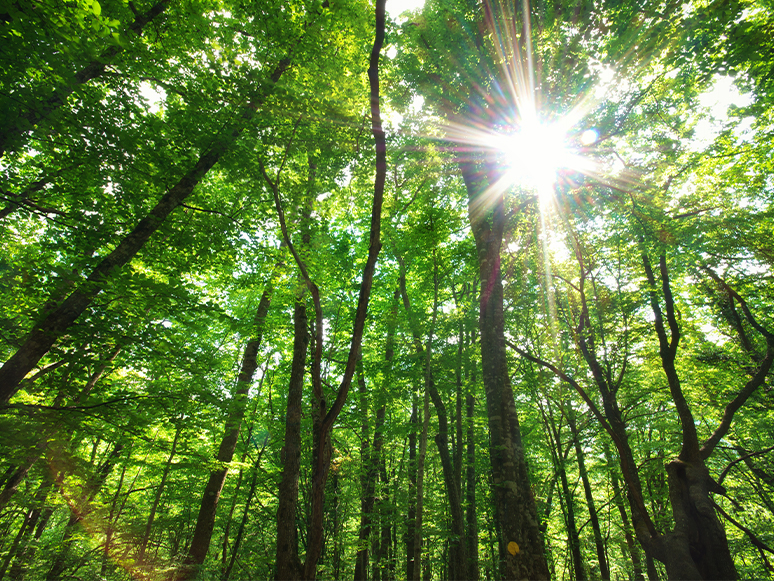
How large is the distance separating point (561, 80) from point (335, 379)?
38.2 feet

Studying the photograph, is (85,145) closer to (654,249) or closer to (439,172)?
(439,172)

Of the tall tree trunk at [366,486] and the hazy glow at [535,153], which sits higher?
the hazy glow at [535,153]

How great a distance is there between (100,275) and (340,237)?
7.84 meters

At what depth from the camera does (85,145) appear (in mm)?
5199

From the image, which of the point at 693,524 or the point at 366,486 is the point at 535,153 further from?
the point at 366,486

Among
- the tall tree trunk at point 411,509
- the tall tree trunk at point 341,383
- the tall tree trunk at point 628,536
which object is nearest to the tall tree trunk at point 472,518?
the tall tree trunk at point 411,509

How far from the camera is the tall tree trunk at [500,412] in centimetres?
509

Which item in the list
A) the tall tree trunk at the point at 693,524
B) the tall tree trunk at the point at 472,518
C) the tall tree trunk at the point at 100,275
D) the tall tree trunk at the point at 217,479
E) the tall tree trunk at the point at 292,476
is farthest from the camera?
the tall tree trunk at the point at 472,518

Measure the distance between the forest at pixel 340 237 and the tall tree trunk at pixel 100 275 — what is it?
5 centimetres

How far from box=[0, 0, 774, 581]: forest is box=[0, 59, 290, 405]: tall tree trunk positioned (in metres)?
0.05

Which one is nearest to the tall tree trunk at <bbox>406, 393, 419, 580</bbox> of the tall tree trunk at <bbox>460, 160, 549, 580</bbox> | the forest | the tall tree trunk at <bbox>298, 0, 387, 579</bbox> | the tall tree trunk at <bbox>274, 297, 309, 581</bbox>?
the forest

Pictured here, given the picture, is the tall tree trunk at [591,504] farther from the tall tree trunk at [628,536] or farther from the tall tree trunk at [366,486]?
the tall tree trunk at [366,486]

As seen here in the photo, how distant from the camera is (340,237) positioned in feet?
39.8

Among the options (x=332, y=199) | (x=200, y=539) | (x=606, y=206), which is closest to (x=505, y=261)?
(x=606, y=206)
